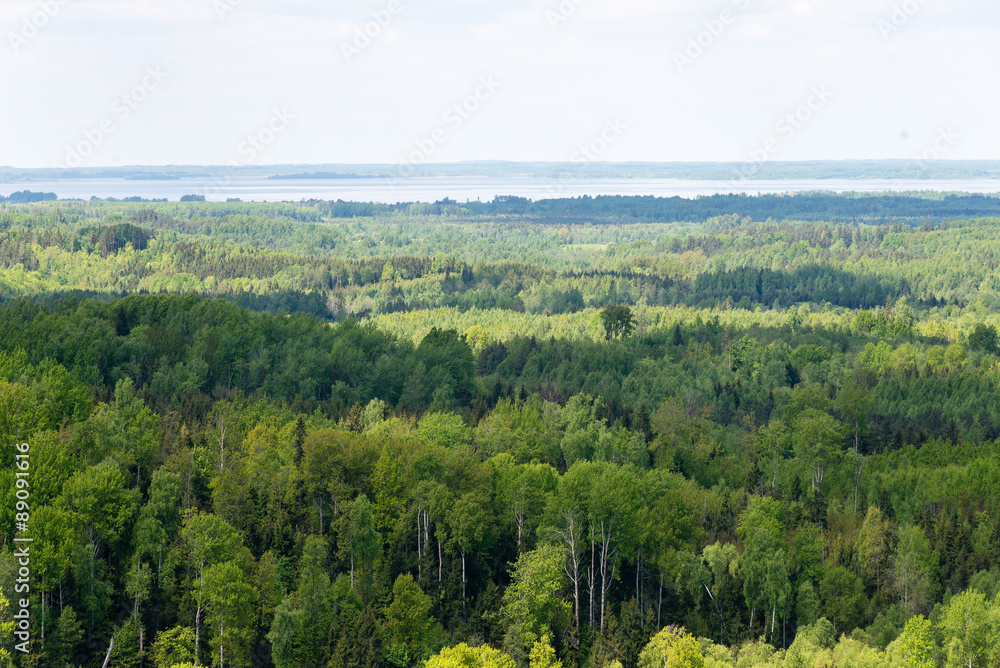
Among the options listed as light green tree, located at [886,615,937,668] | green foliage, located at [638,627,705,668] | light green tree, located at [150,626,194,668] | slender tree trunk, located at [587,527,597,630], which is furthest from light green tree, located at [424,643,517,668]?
light green tree, located at [886,615,937,668]

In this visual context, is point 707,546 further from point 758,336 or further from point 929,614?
point 758,336

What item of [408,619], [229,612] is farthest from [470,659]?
[229,612]

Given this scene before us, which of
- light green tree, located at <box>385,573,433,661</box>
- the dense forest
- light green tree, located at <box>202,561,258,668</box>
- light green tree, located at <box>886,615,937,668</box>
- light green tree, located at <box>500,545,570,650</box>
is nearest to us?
light green tree, located at <box>886,615,937,668</box>

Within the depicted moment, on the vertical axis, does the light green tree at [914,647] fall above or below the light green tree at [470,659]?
below

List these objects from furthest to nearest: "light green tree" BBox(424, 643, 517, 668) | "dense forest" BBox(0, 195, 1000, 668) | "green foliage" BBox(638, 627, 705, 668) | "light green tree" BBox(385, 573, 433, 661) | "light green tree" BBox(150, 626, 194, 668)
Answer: "light green tree" BBox(385, 573, 433, 661), "dense forest" BBox(0, 195, 1000, 668), "light green tree" BBox(150, 626, 194, 668), "green foliage" BBox(638, 627, 705, 668), "light green tree" BBox(424, 643, 517, 668)

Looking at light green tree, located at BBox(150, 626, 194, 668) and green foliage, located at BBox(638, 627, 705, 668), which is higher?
green foliage, located at BBox(638, 627, 705, 668)

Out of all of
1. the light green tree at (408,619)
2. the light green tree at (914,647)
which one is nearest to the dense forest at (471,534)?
the light green tree at (408,619)

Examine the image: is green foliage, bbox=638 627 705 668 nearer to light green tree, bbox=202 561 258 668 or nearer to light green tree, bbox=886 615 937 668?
light green tree, bbox=886 615 937 668

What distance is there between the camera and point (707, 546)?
7275 centimetres

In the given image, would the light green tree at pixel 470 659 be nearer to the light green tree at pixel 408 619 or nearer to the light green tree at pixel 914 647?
the light green tree at pixel 408 619

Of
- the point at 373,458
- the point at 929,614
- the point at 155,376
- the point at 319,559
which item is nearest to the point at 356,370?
the point at 155,376

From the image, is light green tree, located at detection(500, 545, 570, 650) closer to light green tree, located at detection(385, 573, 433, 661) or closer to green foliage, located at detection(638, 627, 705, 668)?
light green tree, located at detection(385, 573, 433, 661)

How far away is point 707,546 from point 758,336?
101 metres

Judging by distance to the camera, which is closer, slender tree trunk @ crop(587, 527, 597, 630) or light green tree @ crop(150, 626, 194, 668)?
light green tree @ crop(150, 626, 194, 668)
